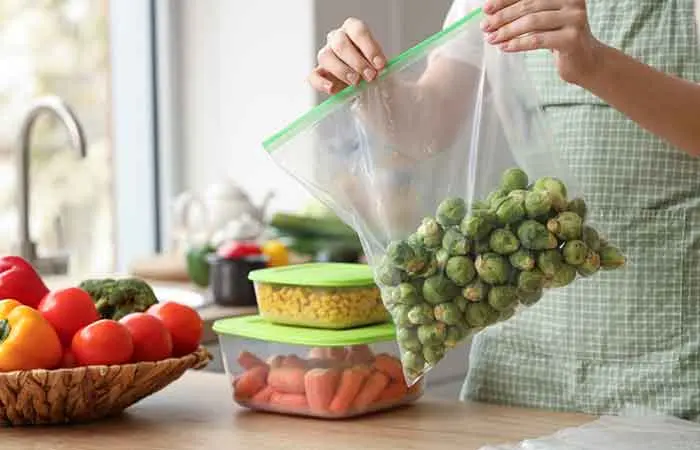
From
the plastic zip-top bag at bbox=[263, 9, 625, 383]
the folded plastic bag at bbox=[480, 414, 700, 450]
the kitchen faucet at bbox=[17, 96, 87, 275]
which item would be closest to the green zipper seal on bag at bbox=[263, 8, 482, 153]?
the plastic zip-top bag at bbox=[263, 9, 625, 383]

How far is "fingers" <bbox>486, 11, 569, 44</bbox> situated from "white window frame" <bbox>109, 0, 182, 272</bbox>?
2.07m

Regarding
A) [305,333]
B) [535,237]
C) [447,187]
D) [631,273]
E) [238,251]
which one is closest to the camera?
[535,237]

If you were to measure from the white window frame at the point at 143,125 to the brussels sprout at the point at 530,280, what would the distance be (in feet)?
6.96

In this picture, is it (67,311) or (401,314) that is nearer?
(401,314)

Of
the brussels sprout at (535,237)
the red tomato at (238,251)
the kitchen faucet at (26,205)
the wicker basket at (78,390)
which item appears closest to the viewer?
the brussels sprout at (535,237)

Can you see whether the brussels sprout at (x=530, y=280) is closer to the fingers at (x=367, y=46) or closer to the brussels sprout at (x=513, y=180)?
the brussels sprout at (x=513, y=180)

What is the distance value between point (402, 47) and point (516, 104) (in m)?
1.97

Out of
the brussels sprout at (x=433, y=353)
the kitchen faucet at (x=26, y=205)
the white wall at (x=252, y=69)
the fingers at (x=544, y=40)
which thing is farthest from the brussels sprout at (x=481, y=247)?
the white wall at (x=252, y=69)

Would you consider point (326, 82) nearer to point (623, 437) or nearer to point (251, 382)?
point (251, 382)

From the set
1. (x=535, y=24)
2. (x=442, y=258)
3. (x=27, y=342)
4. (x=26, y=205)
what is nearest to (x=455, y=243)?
(x=442, y=258)

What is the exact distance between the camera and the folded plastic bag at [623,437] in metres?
1.32

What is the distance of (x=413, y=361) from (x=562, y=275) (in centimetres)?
17

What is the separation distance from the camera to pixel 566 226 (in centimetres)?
132

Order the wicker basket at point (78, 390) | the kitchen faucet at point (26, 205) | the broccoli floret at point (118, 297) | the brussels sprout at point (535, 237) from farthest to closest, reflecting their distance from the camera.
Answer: the kitchen faucet at point (26, 205), the broccoli floret at point (118, 297), the wicker basket at point (78, 390), the brussels sprout at point (535, 237)
